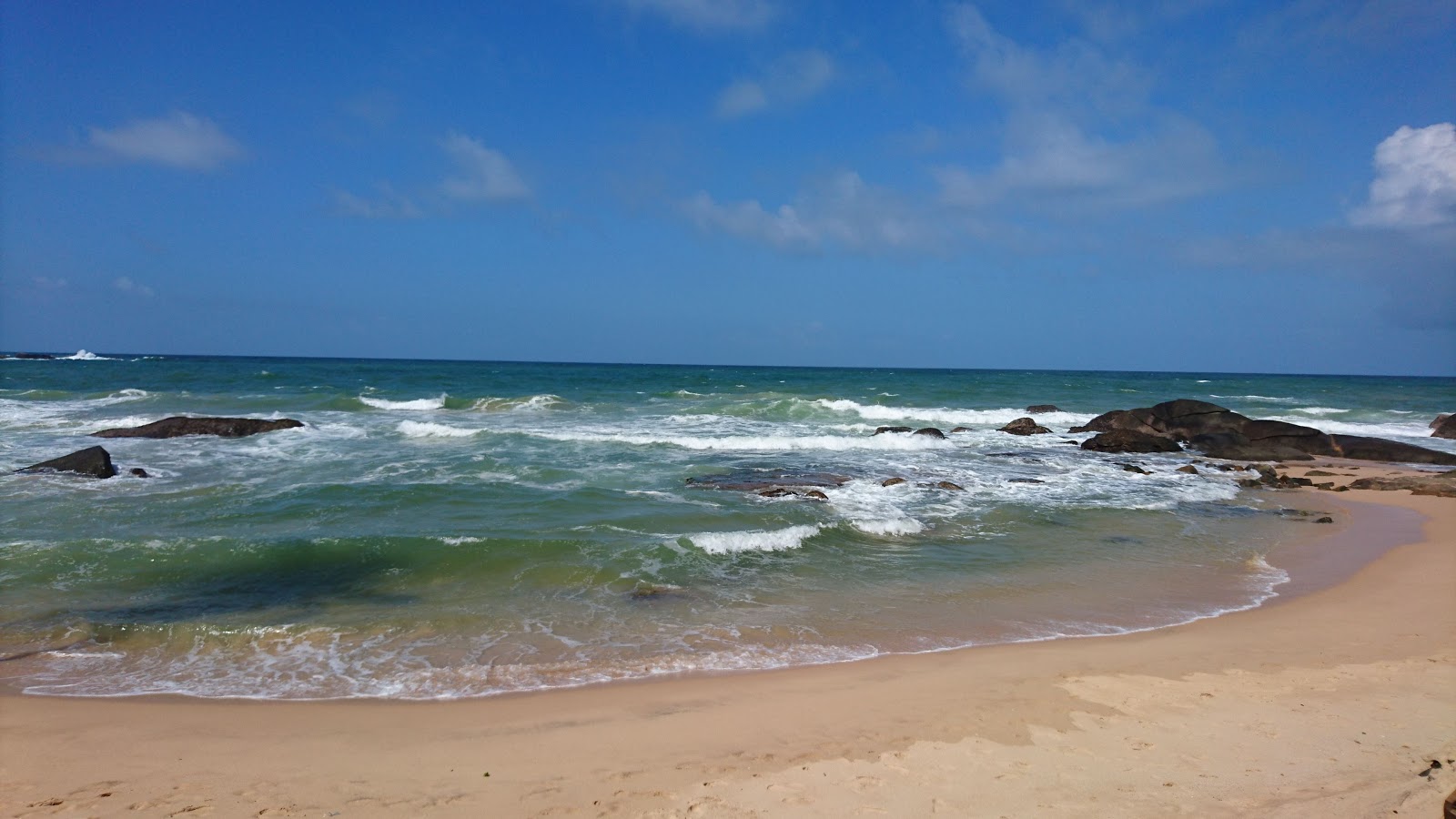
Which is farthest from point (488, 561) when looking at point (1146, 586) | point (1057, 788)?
point (1146, 586)

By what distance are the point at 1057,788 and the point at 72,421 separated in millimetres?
30440

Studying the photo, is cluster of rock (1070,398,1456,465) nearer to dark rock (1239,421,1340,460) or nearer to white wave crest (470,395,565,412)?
dark rock (1239,421,1340,460)

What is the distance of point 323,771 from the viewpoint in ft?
14.5

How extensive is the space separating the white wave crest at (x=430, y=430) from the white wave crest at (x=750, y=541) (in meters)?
14.3

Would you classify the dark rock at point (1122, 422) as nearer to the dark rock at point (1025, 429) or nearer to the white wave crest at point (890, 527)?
the dark rock at point (1025, 429)

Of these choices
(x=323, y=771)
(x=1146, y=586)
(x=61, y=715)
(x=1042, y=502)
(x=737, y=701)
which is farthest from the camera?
(x=1042, y=502)

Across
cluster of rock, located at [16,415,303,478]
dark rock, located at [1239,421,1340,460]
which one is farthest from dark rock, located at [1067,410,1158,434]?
cluster of rock, located at [16,415,303,478]

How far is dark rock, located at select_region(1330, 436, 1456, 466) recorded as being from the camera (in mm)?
20328

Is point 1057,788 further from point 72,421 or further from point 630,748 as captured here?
point 72,421

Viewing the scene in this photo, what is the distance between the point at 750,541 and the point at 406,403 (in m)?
30.2

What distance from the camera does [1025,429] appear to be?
26609 mm

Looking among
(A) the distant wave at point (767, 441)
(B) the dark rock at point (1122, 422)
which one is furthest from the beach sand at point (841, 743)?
(B) the dark rock at point (1122, 422)

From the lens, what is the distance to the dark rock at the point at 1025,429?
2650 centimetres

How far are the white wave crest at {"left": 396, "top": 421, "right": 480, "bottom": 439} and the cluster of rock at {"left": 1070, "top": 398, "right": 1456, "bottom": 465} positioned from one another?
18.4 metres
